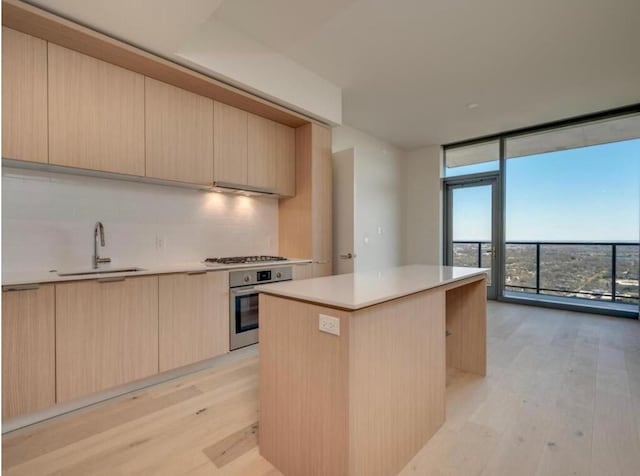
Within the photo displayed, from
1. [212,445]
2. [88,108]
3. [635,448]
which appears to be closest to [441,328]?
[635,448]

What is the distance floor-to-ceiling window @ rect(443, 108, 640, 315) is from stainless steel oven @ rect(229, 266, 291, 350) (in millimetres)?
3954

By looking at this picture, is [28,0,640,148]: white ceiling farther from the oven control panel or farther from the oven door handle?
the oven door handle

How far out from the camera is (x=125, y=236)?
2.79 meters

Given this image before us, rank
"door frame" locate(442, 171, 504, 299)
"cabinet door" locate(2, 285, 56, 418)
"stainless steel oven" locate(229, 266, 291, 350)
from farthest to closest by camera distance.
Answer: "door frame" locate(442, 171, 504, 299)
"stainless steel oven" locate(229, 266, 291, 350)
"cabinet door" locate(2, 285, 56, 418)

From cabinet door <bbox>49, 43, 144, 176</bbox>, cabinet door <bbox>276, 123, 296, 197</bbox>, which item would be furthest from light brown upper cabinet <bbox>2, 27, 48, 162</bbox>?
cabinet door <bbox>276, 123, 296, 197</bbox>

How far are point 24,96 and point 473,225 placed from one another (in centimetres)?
573

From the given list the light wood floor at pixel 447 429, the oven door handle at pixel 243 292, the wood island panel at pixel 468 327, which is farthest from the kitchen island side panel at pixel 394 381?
the oven door handle at pixel 243 292

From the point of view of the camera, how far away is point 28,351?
1972mm

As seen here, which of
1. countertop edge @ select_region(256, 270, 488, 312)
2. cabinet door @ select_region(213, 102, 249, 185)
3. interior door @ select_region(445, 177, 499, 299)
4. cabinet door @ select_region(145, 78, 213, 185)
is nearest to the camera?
countertop edge @ select_region(256, 270, 488, 312)

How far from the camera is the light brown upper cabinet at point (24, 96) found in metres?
2.06

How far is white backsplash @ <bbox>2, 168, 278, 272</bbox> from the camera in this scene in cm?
235

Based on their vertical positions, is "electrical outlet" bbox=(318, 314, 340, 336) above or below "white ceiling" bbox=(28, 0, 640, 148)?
below

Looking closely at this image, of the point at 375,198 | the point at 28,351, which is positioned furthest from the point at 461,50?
the point at 28,351

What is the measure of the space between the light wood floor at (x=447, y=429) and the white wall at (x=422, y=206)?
3025 mm
